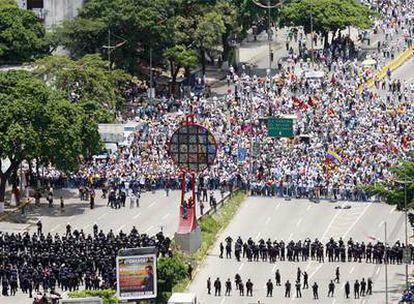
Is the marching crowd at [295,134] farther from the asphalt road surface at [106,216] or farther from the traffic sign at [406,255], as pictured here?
the traffic sign at [406,255]

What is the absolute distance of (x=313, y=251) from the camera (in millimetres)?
127125

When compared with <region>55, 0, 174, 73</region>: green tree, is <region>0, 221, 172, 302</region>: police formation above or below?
below

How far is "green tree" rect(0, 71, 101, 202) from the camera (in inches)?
5364

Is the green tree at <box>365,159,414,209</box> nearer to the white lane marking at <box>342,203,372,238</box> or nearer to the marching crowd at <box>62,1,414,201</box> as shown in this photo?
the white lane marking at <box>342,203,372,238</box>

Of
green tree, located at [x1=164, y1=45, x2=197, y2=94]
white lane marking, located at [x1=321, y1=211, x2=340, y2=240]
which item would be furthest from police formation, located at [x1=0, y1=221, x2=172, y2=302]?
green tree, located at [x1=164, y1=45, x2=197, y2=94]

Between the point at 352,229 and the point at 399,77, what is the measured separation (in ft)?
136

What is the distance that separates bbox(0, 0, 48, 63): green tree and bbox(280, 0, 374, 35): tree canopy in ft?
77.7

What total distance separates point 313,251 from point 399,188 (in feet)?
26.8

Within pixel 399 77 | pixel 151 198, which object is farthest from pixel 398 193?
pixel 399 77

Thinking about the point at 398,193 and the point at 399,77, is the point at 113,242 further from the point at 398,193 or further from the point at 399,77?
the point at 399,77

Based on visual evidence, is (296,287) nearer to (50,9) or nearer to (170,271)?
(170,271)

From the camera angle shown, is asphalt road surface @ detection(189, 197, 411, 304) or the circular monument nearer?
asphalt road surface @ detection(189, 197, 411, 304)

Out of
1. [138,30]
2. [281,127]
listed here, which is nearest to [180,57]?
[138,30]

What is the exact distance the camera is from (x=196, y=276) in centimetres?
12394
